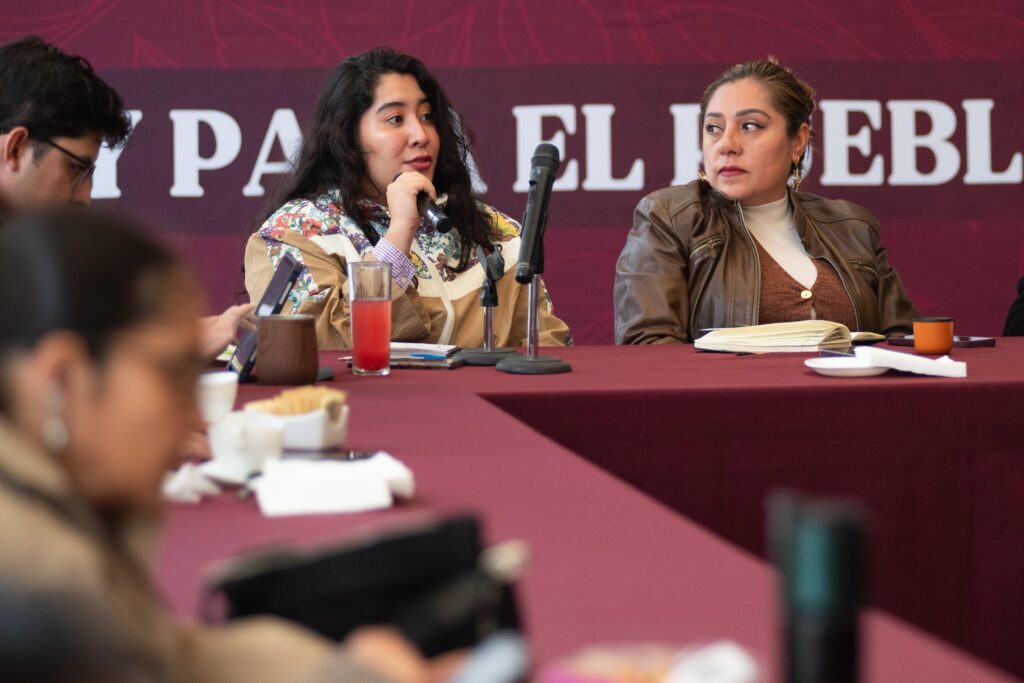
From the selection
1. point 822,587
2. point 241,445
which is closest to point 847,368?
point 241,445

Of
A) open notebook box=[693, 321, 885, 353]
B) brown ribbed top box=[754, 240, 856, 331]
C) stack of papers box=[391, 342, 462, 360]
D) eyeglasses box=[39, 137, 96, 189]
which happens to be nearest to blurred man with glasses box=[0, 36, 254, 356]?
eyeglasses box=[39, 137, 96, 189]

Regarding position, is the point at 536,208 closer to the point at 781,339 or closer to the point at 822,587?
the point at 781,339

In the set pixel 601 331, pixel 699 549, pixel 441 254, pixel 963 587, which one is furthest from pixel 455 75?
pixel 699 549

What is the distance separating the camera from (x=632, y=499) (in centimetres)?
102

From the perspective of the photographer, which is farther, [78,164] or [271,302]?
[78,164]

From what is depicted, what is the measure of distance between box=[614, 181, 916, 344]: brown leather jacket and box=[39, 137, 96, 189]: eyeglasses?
1347 millimetres

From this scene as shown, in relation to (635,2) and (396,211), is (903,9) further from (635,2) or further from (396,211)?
(396,211)

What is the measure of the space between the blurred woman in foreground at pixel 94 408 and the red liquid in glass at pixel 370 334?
1.55 metres

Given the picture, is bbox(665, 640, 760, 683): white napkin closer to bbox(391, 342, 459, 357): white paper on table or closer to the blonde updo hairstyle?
bbox(391, 342, 459, 357): white paper on table

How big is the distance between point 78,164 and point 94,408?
179cm

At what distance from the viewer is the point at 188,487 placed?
102cm

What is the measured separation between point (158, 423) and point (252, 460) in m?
0.61

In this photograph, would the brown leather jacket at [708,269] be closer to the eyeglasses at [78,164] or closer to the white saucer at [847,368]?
the white saucer at [847,368]

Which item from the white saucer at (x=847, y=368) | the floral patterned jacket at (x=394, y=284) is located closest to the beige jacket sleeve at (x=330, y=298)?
the floral patterned jacket at (x=394, y=284)
